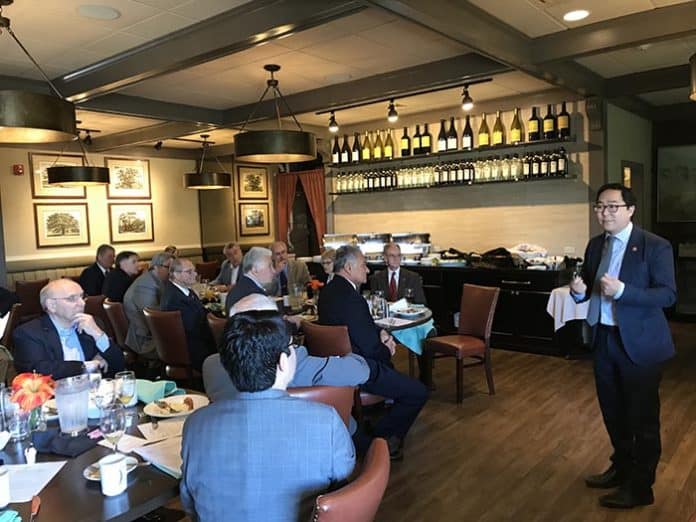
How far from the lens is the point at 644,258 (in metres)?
2.77

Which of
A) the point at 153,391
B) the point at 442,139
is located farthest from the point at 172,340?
the point at 442,139

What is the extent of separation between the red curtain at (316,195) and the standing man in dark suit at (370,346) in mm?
5608

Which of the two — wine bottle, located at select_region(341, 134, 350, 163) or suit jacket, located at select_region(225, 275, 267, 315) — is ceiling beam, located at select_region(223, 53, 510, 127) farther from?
suit jacket, located at select_region(225, 275, 267, 315)

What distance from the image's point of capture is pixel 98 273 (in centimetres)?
681

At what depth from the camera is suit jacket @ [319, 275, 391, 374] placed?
11.2 feet

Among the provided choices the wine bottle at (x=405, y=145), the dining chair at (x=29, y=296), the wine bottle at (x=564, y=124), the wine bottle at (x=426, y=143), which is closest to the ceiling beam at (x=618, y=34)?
the wine bottle at (x=564, y=124)

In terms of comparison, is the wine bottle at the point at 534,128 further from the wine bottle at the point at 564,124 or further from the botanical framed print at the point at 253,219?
the botanical framed print at the point at 253,219

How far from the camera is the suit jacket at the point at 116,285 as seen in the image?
19.0ft

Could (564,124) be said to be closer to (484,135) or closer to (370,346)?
(484,135)

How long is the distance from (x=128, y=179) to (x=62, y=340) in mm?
7683

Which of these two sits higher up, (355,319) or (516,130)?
(516,130)

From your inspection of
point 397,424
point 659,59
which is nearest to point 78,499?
point 397,424

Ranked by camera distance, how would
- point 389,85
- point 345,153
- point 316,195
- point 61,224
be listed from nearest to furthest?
1. point 389,85
2. point 345,153
3. point 61,224
4. point 316,195

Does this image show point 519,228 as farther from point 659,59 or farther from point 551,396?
point 551,396
